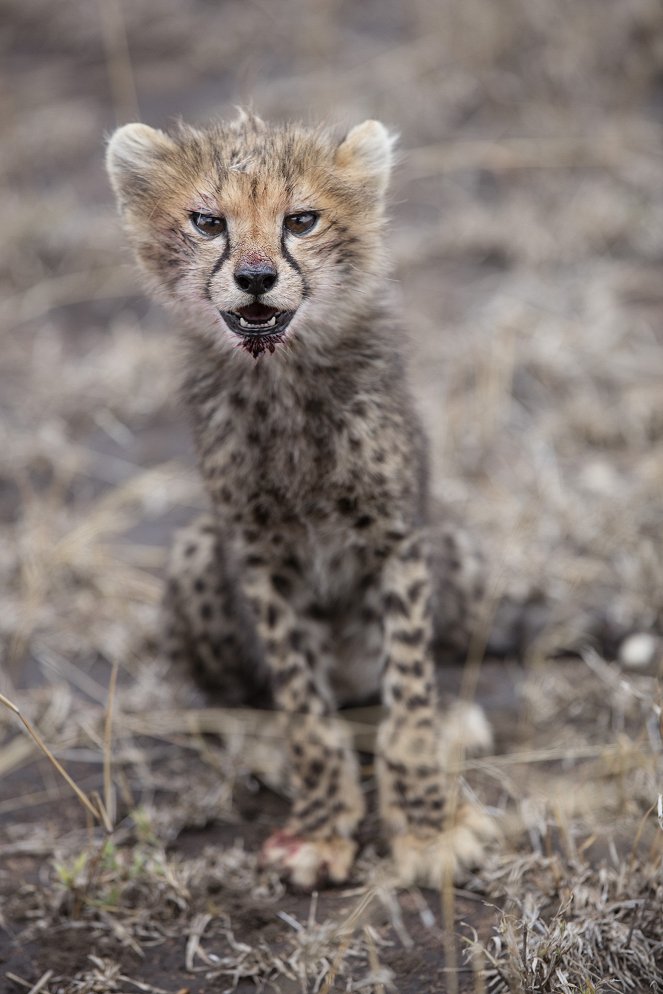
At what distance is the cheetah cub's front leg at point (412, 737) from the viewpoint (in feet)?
9.43

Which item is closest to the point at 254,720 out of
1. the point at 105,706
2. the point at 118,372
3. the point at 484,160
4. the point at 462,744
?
the point at 105,706

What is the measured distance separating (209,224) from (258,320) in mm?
289

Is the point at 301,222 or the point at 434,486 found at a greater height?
the point at 301,222

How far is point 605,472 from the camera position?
4508mm

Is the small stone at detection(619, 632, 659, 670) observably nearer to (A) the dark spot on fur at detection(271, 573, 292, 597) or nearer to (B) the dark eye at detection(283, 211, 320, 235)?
(A) the dark spot on fur at detection(271, 573, 292, 597)

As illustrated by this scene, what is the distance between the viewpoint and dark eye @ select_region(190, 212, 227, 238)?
8.42ft

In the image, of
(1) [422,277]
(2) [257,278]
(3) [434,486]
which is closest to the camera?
(2) [257,278]

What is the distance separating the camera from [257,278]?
2389 mm

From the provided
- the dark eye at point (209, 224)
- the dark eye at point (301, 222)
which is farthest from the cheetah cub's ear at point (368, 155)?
the dark eye at point (209, 224)

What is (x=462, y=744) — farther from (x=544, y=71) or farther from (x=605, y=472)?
(x=544, y=71)

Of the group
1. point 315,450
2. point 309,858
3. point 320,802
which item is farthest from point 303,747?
point 315,450

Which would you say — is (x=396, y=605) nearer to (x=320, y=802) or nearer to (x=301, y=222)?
(x=320, y=802)

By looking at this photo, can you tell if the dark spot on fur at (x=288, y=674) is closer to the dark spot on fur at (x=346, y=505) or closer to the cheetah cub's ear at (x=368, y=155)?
the dark spot on fur at (x=346, y=505)

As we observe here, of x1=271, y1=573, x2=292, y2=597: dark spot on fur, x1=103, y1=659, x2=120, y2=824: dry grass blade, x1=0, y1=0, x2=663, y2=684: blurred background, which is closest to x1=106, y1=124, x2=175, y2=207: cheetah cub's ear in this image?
x1=0, y1=0, x2=663, y2=684: blurred background
